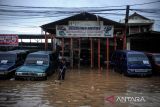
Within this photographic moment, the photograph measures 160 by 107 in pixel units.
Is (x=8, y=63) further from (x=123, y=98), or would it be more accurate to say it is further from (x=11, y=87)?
(x=123, y=98)

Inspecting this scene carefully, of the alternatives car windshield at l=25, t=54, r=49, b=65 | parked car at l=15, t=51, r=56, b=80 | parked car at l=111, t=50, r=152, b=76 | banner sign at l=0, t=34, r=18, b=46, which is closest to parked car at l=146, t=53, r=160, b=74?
parked car at l=111, t=50, r=152, b=76

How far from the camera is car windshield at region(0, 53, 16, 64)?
20737 millimetres

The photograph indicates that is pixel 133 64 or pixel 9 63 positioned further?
pixel 133 64

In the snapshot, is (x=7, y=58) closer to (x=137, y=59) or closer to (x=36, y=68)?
(x=36, y=68)

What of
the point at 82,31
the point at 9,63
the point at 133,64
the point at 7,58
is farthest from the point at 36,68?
the point at 82,31

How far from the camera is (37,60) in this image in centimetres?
2038

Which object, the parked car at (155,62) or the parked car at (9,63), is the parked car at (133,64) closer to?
the parked car at (155,62)

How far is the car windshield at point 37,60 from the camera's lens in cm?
2018

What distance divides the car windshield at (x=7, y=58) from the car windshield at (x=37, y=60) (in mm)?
1388

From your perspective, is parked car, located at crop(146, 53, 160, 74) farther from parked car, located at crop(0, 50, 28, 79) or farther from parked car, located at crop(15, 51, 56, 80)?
parked car, located at crop(0, 50, 28, 79)

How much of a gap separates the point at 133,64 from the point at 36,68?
726 centimetres

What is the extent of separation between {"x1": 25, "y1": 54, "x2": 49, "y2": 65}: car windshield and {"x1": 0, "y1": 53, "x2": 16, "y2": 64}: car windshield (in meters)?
1.39

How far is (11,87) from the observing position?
51.6 ft

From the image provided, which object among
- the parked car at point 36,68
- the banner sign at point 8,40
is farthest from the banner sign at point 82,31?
the parked car at point 36,68
